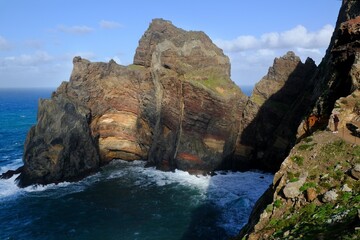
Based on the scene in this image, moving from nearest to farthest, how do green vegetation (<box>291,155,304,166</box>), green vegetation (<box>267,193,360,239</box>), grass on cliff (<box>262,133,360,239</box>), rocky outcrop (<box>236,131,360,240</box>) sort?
1. green vegetation (<box>267,193,360,239</box>)
2. grass on cliff (<box>262,133,360,239</box>)
3. rocky outcrop (<box>236,131,360,240</box>)
4. green vegetation (<box>291,155,304,166</box>)

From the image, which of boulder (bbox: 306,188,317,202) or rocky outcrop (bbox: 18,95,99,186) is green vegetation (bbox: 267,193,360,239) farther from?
rocky outcrop (bbox: 18,95,99,186)

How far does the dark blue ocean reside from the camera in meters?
40.1

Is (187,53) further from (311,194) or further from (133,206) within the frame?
(311,194)

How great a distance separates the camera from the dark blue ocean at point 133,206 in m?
40.1

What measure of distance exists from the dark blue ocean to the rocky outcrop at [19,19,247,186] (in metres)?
3.45

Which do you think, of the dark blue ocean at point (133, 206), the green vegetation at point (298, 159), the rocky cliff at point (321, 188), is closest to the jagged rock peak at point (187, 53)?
the dark blue ocean at point (133, 206)

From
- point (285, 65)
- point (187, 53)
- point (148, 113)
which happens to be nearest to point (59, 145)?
point (148, 113)

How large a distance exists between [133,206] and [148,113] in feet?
71.7

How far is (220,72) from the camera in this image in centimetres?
6112

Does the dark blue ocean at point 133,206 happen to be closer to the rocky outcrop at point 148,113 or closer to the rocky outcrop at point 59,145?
the rocky outcrop at point 59,145

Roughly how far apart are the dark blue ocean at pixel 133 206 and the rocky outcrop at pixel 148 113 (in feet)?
11.3

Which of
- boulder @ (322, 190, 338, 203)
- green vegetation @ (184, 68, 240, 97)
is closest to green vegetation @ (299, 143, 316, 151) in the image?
boulder @ (322, 190, 338, 203)

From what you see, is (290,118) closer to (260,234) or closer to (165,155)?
(165,155)

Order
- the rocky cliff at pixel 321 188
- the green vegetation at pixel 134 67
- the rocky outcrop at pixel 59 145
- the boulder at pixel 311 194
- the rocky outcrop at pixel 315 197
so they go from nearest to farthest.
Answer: the rocky outcrop at pixel 315 197 < the rocky cliff at pixel 321 188 < the boulder at pixel 311 194 < the rocky outcrop at pixel 59 145 < the green vegetation at pixel 134 67
